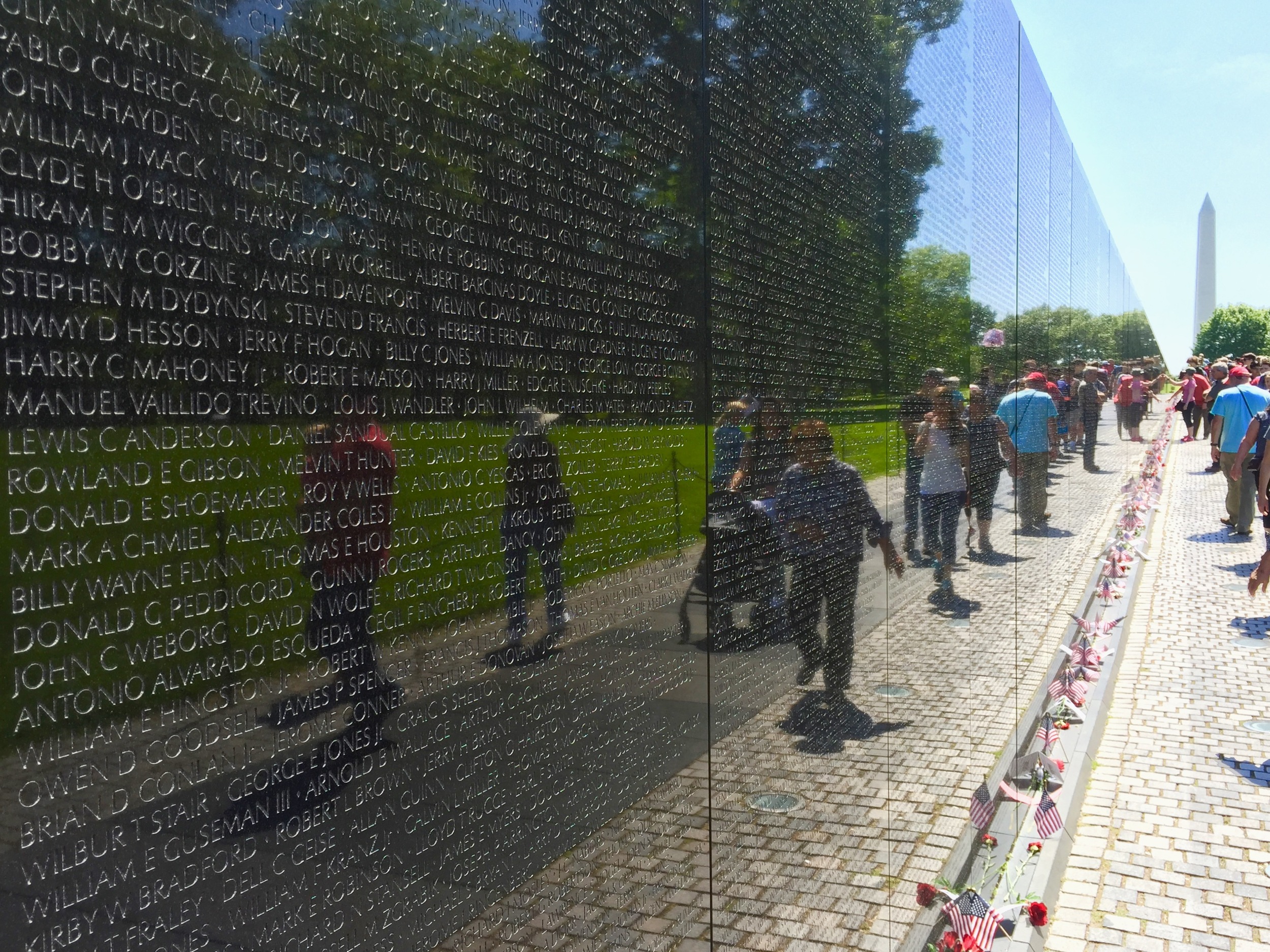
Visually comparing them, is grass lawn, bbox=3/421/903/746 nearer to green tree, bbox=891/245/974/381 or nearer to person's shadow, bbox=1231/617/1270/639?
green tree, bbox=891/245/974/381

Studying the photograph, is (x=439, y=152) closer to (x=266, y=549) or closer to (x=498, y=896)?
(x=266, y=549)

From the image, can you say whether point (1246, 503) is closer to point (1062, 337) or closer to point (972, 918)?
point (1062, 337)

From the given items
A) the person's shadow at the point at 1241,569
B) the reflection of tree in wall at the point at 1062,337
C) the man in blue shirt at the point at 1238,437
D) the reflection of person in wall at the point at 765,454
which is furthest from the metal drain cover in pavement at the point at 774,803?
the man in blue shirt at the point at 1238,437

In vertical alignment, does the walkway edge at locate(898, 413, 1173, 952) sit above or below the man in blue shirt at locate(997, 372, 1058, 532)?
below

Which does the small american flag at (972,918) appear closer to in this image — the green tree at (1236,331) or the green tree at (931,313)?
the green tree at (931,313)

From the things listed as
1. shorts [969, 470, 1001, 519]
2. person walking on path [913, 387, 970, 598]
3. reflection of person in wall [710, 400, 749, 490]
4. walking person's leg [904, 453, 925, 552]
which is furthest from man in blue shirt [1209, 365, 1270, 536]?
reflection of person in wall [710, 400, 749, 490]

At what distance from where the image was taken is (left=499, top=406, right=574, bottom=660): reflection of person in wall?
1688mm

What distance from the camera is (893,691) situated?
12.1ft

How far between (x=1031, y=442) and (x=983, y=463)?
8.75ft

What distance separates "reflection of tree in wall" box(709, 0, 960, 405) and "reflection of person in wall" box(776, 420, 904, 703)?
20 centimetres

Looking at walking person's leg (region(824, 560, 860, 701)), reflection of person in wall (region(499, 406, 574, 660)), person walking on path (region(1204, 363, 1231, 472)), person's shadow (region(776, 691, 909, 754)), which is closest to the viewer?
reflection of person in wall (region(499, 406, 574, 660))

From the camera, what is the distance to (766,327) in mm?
2785

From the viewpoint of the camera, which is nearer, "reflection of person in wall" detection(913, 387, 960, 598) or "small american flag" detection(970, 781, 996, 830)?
"small american flag" detection(970, 781, 996, 830)

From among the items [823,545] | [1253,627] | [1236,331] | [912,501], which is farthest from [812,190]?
[1236,331]
